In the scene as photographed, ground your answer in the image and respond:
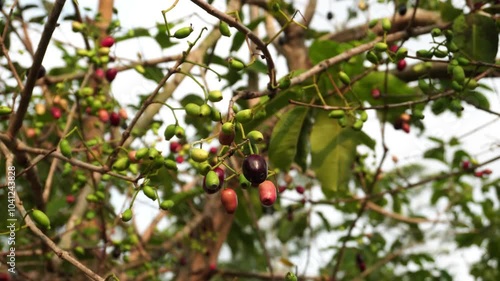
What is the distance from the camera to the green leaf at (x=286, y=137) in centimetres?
167

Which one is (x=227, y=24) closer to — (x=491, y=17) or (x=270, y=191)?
(x=270, y=191)

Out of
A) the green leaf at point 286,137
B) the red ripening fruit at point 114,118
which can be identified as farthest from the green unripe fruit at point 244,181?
the red ripening fruit at point 114,118

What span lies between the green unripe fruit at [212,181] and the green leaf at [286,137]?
65 cm

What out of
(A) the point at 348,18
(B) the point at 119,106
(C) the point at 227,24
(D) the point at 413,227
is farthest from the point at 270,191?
(D) the point at 413,227

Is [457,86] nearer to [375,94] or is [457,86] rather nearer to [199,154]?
[375,94]

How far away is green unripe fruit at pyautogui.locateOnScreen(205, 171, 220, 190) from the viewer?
3.33ft

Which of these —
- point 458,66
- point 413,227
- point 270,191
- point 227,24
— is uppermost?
point 413,227

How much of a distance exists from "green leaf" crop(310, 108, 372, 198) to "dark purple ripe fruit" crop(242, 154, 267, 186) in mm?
767

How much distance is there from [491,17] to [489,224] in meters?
2.16

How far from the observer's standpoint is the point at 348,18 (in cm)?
327

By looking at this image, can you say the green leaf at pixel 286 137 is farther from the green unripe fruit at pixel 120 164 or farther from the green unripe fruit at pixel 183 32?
the green unripe fruit at pixel 183 32

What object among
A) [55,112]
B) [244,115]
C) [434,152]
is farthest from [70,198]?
[434,152]

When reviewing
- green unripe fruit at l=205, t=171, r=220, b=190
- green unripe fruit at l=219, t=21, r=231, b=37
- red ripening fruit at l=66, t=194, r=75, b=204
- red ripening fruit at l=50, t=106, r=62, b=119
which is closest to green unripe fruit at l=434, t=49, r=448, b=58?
green unripe fruit at l=219, t=21, r=231, b=37

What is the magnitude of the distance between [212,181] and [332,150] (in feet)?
2.66
